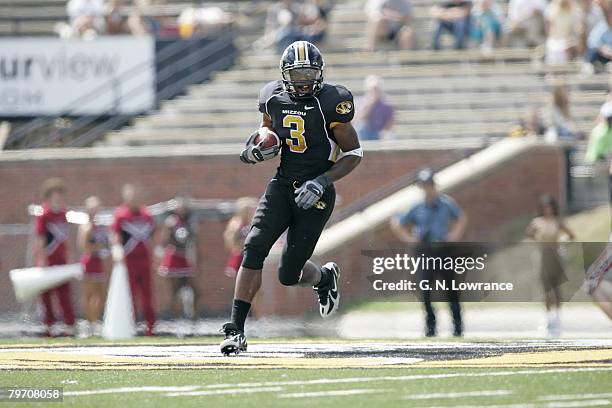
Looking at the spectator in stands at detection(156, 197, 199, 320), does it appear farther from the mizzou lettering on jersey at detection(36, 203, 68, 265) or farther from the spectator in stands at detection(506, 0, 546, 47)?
the spectator in stands at detection(506, 0, 546, 47)

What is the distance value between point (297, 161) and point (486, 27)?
1188 centimetres

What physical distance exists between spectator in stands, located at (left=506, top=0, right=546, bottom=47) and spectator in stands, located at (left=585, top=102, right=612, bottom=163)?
3.95m

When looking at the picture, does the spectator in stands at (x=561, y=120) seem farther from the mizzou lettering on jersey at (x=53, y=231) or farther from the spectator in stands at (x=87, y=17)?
the spectator in stands at (x=87, y=17)

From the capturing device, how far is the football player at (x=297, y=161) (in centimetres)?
1007

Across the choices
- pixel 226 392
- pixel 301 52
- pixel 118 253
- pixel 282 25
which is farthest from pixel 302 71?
pixel 282 25

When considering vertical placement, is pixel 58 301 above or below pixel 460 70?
below

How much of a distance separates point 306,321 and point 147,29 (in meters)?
8.87

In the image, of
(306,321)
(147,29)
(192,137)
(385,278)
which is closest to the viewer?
(385,278)

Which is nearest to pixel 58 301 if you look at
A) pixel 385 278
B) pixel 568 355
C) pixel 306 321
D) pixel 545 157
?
pixel 306 321

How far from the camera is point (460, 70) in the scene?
2134 centimetres

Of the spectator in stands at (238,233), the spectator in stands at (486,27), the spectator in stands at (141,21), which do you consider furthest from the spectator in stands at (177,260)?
the spectator in stands at (486,27)

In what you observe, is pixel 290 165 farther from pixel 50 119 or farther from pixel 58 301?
pixel 50 119

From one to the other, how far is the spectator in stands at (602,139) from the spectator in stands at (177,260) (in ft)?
16.7

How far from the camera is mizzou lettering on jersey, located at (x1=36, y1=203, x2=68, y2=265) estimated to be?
16375mm
